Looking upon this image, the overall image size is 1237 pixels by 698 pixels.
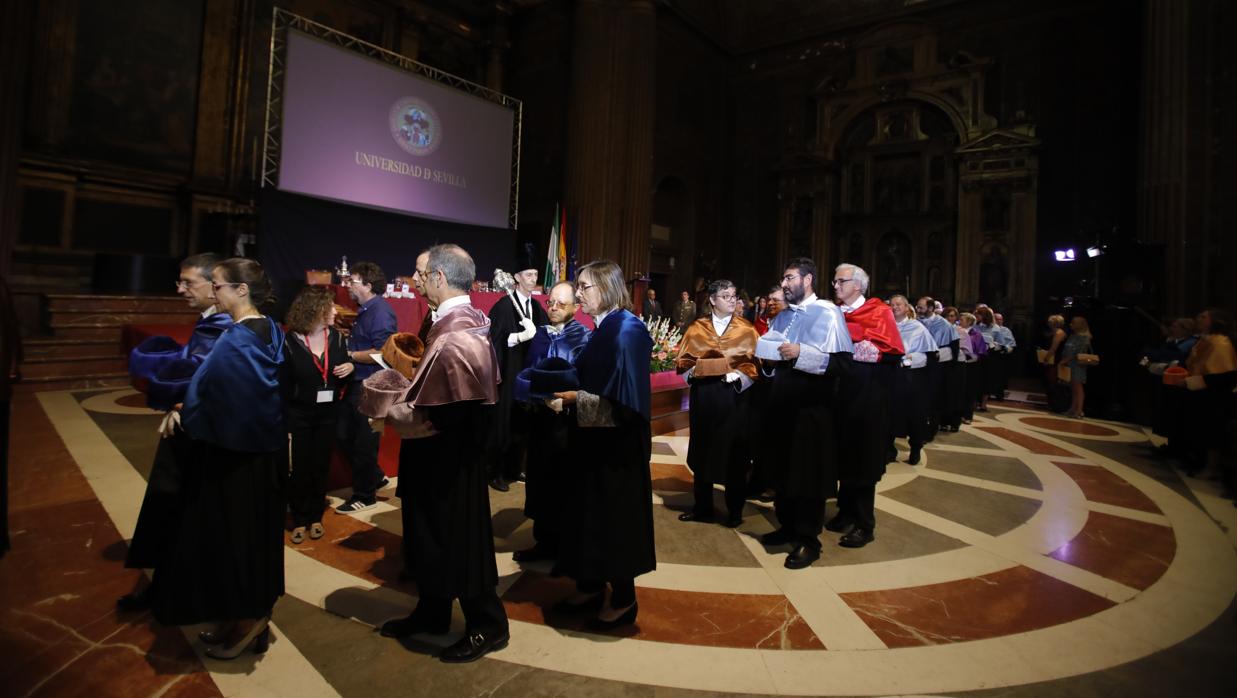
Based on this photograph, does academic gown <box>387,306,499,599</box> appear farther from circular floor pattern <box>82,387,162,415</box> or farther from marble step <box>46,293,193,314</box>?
marble step <box>46,293,193,314</box>

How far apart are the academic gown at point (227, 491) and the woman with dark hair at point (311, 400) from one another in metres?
1.38

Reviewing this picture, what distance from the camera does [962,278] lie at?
15.0m

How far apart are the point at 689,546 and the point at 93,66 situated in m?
12.9

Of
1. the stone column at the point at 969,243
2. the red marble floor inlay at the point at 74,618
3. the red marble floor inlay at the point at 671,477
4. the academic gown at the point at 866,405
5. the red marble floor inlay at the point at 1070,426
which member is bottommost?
the red marble floor inlay at the point at 74,618

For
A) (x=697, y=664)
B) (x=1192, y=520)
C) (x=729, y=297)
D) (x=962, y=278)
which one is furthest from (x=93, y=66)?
(x=962, y=278)

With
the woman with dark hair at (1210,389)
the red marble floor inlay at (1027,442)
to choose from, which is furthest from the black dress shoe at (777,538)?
the woman with dark hair at (1210,389)

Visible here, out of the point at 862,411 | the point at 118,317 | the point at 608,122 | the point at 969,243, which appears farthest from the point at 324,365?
the point at 969,243

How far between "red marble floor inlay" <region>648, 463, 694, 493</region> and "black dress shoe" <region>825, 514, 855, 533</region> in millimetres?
1242

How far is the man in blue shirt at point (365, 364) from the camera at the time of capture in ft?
14.0

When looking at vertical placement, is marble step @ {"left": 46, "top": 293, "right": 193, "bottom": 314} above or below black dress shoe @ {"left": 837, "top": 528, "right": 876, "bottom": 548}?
above

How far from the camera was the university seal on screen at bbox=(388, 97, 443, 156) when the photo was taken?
1170cm

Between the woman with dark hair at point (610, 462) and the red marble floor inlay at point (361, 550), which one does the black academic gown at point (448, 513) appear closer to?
the woman with dark hair at point (610, 462)

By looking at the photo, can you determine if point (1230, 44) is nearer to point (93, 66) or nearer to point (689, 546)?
point (689, 546)

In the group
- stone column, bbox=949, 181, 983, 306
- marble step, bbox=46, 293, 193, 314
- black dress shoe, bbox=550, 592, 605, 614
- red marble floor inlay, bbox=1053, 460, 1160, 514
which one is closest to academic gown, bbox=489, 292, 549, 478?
black dress shoe, bbox=550, 592, 605, 614
